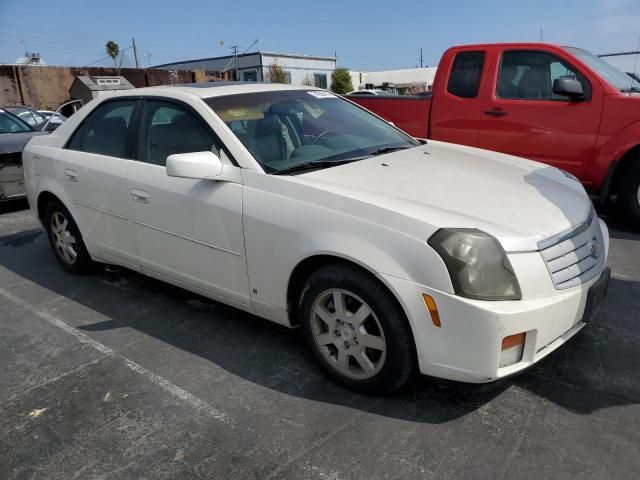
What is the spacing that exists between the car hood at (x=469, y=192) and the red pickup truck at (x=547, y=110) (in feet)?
6.91

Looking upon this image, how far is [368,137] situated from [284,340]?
149cm

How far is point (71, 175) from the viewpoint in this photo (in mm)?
4168

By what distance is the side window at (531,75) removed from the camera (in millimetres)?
5465

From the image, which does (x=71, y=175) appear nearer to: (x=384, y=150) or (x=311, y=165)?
(x=311, y=165)

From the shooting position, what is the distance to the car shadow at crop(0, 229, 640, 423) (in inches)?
103

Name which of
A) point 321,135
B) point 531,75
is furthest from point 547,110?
point 321,135

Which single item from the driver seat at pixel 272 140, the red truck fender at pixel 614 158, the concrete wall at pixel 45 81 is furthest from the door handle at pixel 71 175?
the concrete wall at pixel 45 81

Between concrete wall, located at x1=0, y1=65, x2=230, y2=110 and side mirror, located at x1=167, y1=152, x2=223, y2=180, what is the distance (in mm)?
28793

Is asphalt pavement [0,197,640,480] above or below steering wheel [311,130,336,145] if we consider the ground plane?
below

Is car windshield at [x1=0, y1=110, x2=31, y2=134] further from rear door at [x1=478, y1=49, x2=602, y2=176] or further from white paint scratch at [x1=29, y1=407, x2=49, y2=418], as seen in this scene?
rear door at [x1=478, y1=49, x2=602, y2=176]

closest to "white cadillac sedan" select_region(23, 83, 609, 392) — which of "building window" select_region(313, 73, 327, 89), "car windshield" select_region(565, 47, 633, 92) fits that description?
"car windshield" select_region(565, 47, 633, 92)

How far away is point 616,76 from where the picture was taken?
563 cm

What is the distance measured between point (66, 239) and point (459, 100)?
170 inches

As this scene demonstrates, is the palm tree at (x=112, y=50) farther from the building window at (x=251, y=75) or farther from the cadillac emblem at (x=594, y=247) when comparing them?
the cadillac emblem at (x=594, y=247)
